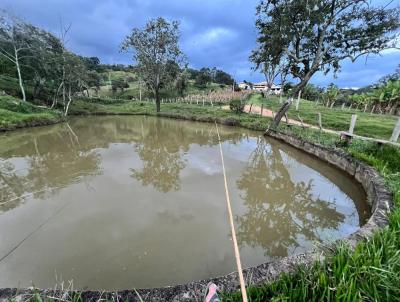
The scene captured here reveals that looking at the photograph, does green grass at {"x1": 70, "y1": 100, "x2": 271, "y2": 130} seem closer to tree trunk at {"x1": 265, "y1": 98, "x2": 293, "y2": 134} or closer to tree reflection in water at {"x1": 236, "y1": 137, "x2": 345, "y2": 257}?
tree trunk at {"x1": 265, "y1": 98, "x2": 293, "y2": 134}

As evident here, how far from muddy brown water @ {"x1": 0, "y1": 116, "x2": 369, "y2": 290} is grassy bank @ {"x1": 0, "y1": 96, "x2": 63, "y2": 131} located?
6254 millimetres

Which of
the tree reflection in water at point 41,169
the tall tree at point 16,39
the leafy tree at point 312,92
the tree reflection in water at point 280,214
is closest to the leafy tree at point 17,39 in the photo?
the tall tree at point 16,39

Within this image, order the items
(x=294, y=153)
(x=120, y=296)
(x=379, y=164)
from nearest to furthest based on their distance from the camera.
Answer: (x=120, y=296) < (x=379, y=164) < (x=294, y=153)

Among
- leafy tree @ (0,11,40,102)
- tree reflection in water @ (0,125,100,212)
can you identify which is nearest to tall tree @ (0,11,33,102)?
leafy tree @ (0,11,40,102)

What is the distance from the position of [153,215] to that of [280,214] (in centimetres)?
226

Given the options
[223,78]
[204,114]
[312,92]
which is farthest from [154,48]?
[223,78]

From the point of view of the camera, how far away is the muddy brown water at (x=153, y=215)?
268 centimetres

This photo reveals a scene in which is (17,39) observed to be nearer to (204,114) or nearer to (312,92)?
(204,114)

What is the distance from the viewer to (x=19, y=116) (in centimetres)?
1373

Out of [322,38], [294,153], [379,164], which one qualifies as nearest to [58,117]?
[294,153]

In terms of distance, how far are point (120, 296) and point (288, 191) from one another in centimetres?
436

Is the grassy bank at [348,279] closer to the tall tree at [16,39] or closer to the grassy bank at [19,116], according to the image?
the grassy bank at [19,116]

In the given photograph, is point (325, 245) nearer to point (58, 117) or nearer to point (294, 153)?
point (294, 153)

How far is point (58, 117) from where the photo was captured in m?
17.3
